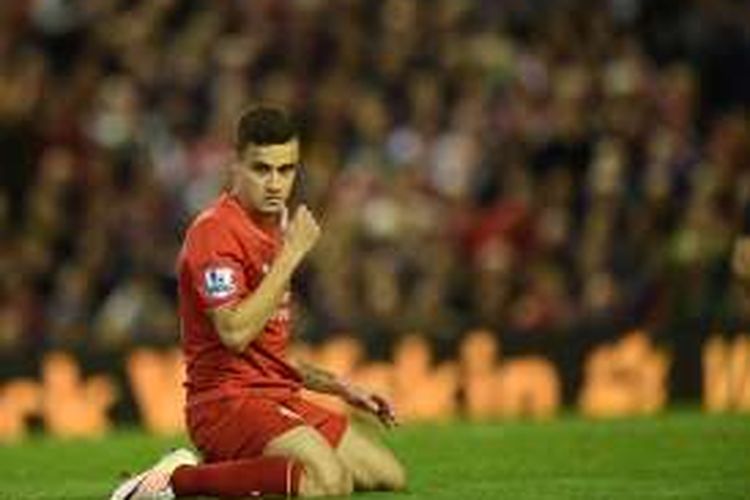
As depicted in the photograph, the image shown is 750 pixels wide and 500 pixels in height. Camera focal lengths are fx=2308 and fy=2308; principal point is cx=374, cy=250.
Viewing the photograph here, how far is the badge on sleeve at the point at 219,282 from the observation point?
30.0 feet

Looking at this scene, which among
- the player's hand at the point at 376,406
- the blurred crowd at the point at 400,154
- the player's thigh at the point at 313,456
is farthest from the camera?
the blurred crowd at the point at 400,154

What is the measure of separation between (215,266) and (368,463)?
47.2 inches

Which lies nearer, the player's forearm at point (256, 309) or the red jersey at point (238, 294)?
the player's forearm at point (256, 309)

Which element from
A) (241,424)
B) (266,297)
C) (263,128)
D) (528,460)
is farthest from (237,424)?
(528,460)

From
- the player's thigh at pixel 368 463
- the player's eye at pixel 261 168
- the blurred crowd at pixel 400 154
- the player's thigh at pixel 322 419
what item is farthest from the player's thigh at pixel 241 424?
the blurred crowd at pixel 400 154

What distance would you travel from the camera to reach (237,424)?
9.38 m

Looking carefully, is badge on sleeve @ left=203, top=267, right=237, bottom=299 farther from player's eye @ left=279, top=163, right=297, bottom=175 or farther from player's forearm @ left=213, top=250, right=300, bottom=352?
player's eye @ left=279, top=163, right=297, bottom=175

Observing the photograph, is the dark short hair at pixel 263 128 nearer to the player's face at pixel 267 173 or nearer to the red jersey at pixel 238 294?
the player's face at pixel 267 173

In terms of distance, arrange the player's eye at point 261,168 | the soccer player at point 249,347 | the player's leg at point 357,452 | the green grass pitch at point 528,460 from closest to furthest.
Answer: the soccer player at point 249,347
the player's eye at point 261,168
the player's leg at point 357,452
the green grass pitch at point 528,460

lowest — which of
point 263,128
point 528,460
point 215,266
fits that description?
point 528,460

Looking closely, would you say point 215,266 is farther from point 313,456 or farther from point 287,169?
point 313,456

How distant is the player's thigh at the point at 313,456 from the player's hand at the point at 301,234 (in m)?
0.77

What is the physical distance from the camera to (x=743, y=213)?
1717 cm

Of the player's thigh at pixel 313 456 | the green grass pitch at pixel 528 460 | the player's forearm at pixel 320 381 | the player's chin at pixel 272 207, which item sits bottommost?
the green grass pitch at pixel 528 460
